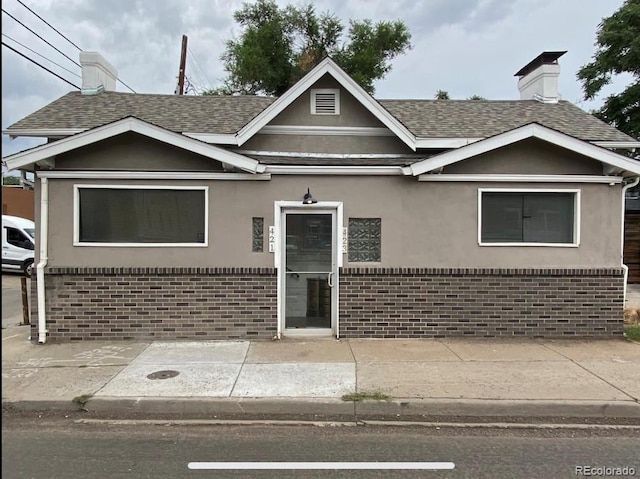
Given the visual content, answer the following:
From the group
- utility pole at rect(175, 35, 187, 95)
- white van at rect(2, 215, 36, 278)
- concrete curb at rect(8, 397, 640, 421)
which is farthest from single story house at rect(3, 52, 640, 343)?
utility pole at rect(175, 35, 187, 95)

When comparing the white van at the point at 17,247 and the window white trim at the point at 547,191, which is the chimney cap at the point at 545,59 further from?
the white van at the point at 17,247

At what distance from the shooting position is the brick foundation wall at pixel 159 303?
7590 millimetres

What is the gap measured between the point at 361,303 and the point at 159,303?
3204 mm

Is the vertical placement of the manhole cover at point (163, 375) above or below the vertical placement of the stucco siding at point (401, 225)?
below

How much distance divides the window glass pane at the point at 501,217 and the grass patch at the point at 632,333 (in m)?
2.45

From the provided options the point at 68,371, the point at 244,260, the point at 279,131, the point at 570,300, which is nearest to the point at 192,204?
the point at 244,260

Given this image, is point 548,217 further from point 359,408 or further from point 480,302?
point 359,408

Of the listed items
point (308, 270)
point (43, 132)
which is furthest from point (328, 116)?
point (43, 132)

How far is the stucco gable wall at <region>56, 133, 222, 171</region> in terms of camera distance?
25.1 ft

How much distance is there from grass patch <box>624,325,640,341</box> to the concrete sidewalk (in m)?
0.41

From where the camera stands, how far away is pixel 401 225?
792cm

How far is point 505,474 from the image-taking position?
150 inches

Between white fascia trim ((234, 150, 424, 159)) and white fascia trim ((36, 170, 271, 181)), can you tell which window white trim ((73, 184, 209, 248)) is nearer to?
white fascia trim ((36, 170, 271, 181))

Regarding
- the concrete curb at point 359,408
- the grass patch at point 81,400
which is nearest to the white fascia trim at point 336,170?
the concrete curb at point 359,408
